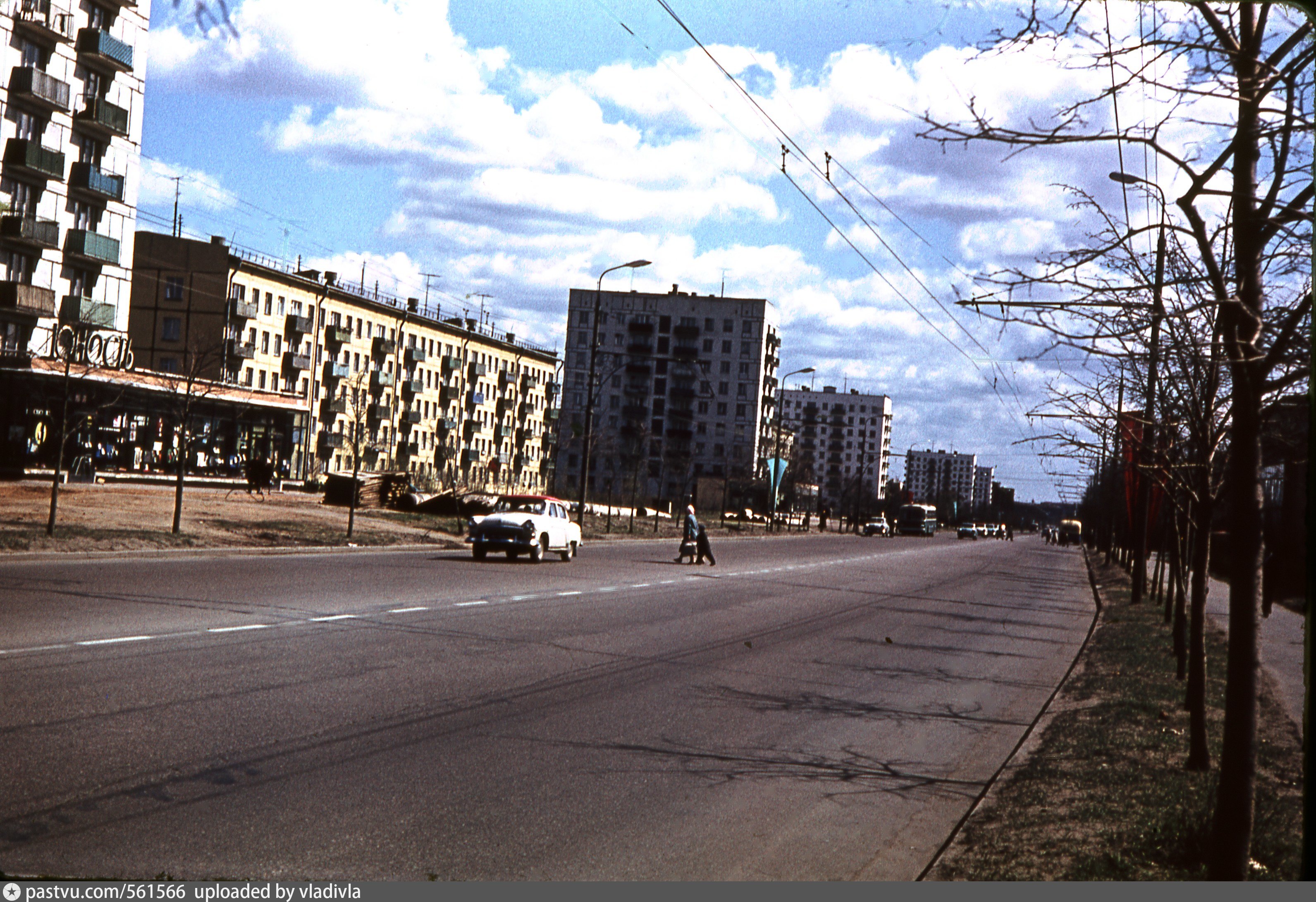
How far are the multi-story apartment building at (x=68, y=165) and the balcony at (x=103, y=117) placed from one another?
0.15ft

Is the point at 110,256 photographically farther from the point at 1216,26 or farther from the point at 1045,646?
the point at 1216,26

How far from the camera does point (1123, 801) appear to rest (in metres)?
6.75

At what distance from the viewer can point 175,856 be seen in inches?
193

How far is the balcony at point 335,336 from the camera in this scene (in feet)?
288

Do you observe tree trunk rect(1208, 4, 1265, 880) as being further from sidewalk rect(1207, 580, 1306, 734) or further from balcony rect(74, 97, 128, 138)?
balcony rect(74, 97, 128, 138)

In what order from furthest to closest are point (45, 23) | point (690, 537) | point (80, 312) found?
point (80, 312)
point (45, 23)
point (690, 537)

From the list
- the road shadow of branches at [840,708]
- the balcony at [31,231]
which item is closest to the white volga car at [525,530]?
the road shadow of branches at [840,708]

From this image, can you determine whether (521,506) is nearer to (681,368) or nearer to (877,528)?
(877,528)

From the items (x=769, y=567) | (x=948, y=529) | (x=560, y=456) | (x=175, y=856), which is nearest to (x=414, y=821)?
(x=175, y=856)

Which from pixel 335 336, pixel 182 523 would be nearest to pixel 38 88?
pixel 182 523

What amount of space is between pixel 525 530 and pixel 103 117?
3368cm

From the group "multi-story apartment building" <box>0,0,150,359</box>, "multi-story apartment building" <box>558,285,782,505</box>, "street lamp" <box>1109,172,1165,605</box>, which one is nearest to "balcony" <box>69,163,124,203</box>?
"multi-story apartment building" <box>0,0,150,359</box>

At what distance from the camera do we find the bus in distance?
113 metres

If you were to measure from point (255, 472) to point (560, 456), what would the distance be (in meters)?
93.2
